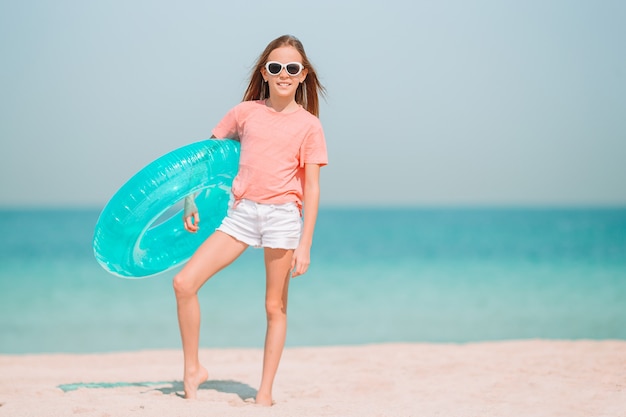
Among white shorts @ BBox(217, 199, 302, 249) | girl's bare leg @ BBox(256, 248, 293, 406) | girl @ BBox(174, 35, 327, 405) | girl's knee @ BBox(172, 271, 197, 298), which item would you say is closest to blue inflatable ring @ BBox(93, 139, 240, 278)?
girl @ BBox(174, 35, 327, 405)

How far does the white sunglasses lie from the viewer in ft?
13.1

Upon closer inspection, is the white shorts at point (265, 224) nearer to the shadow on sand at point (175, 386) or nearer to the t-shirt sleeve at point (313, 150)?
the t-shirt sleeve at point (313, 150)

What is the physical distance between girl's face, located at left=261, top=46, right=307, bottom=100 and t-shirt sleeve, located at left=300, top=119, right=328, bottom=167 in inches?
9.5

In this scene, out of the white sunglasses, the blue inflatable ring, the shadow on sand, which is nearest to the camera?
the white sunglasses

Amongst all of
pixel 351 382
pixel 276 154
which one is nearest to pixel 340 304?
pixel 351 382

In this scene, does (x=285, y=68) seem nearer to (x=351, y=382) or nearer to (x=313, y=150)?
Answer: (x=313, y=150)

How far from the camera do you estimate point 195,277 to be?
12.9 feet

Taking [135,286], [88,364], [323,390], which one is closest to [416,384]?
[323,390]

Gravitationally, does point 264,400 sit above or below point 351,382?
above

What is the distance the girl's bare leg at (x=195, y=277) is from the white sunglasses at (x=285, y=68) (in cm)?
88

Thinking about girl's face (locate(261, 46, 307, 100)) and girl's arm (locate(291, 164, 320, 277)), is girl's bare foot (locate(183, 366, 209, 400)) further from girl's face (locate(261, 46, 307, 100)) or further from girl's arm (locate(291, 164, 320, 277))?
girl's face (locate(261, 46, 307, 100))

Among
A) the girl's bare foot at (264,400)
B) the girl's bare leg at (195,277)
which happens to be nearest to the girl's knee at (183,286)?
the girl's bare leg at (195,277)

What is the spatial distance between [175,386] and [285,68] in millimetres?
2154

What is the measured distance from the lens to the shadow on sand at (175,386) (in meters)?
4.62
